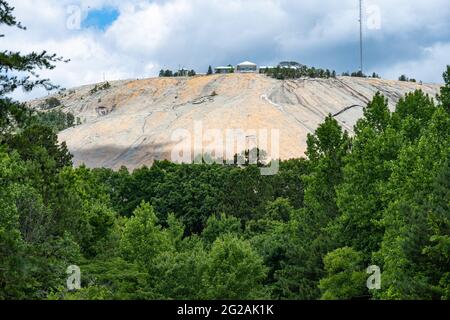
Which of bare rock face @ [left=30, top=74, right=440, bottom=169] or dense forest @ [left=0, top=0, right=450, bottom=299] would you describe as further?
bare rock face @ [left=30, top=74, right=440, bottom=169]

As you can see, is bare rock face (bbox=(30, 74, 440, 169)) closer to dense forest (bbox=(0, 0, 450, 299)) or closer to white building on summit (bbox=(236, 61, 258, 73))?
white building on summit (bbox=(236, 61, 258, 73))

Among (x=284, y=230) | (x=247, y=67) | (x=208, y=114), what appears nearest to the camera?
(x=284, y=230)

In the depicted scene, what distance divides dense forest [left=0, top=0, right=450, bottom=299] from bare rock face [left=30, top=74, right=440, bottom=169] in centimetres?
6125

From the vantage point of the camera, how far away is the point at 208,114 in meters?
139

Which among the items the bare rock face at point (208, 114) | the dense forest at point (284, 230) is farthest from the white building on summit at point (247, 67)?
the dense forest at point (284, 230)

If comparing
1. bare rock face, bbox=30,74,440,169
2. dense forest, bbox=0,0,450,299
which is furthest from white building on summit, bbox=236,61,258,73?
dense forest, bbox=0,0,450,299

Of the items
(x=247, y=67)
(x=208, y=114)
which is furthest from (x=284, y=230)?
(x=247, y=67)

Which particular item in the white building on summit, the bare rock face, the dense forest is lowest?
the dense forest

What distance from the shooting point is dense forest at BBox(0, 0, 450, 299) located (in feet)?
88.8

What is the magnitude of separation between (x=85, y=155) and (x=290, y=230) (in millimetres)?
87501

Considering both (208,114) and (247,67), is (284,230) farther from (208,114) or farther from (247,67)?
(247,67)

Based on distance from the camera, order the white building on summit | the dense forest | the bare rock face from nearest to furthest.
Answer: the dense forest → the bare rock face → the white building on summit

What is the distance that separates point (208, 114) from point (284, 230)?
271 ft
